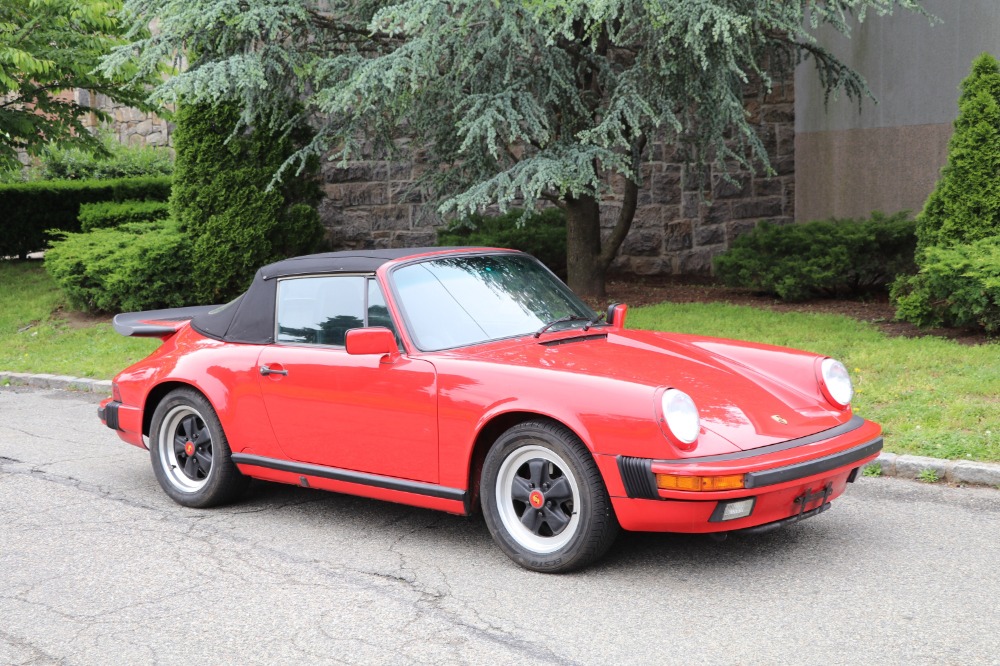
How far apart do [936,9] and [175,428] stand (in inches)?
433

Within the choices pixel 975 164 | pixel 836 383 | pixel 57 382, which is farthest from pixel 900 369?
pixel 57 382

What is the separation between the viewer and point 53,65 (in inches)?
591

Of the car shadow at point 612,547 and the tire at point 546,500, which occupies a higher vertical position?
the tire at point 546,500

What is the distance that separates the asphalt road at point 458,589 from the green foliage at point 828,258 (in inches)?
244

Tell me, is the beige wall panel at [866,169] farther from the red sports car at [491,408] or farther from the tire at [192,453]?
the tire at [192,453]

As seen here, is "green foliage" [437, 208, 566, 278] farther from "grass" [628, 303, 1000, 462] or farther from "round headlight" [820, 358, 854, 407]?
"round headlight" [820, 358, 854, 407]

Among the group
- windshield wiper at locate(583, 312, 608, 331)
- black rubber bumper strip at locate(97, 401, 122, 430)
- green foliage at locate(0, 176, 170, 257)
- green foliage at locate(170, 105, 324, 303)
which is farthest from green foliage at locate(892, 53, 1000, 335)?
green foliage at locate(0, 176, 170, 257)

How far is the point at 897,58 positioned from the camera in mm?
14094

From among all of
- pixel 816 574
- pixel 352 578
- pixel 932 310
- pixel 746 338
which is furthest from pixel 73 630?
pixel 932 310

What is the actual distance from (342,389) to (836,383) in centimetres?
243

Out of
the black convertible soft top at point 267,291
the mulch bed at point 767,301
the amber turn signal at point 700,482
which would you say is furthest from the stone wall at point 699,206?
the amber turn signal at point 700,482

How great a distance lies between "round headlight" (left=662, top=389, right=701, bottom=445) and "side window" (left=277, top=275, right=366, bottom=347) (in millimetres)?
1782

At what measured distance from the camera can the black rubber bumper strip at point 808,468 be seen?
177 inches

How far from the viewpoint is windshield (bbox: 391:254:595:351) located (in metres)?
5.48
